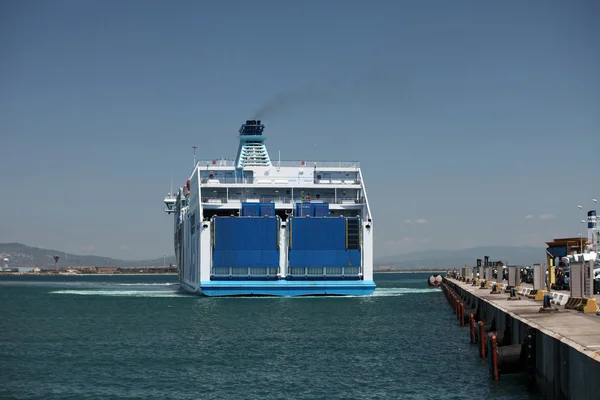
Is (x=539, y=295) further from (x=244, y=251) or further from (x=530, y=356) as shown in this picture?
(x=244, y=251)

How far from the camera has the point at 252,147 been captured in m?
69.8

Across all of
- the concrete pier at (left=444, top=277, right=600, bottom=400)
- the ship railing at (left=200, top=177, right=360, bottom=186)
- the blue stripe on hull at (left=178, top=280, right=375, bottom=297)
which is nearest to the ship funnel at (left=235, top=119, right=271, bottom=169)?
the ship railing at (left=200, top=177, right=360, bottom=186)

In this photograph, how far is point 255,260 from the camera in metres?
56.7

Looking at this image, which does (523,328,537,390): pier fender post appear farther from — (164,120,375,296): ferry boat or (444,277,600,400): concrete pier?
(164,120,375,296): ferry boat

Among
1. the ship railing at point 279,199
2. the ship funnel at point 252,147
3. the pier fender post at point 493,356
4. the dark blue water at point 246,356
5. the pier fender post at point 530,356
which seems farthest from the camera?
the ship funnel at point 252,147

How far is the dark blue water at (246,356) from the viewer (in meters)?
22.6

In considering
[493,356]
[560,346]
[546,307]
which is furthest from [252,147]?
[560,346]

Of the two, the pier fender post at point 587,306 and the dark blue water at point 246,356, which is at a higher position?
the pier fender post at point 587,306

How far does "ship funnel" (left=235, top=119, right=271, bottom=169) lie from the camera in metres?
68.8

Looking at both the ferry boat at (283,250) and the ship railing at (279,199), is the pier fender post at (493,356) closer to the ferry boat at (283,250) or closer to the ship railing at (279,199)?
the ferry boat at (283,250)

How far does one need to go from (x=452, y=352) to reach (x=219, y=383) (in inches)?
386

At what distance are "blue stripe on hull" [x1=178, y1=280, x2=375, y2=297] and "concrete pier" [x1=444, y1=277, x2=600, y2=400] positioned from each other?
90.6 feet

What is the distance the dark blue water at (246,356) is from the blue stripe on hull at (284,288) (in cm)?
603

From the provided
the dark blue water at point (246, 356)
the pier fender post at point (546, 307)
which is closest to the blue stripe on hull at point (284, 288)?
the dark blue water at point (246, 356)
